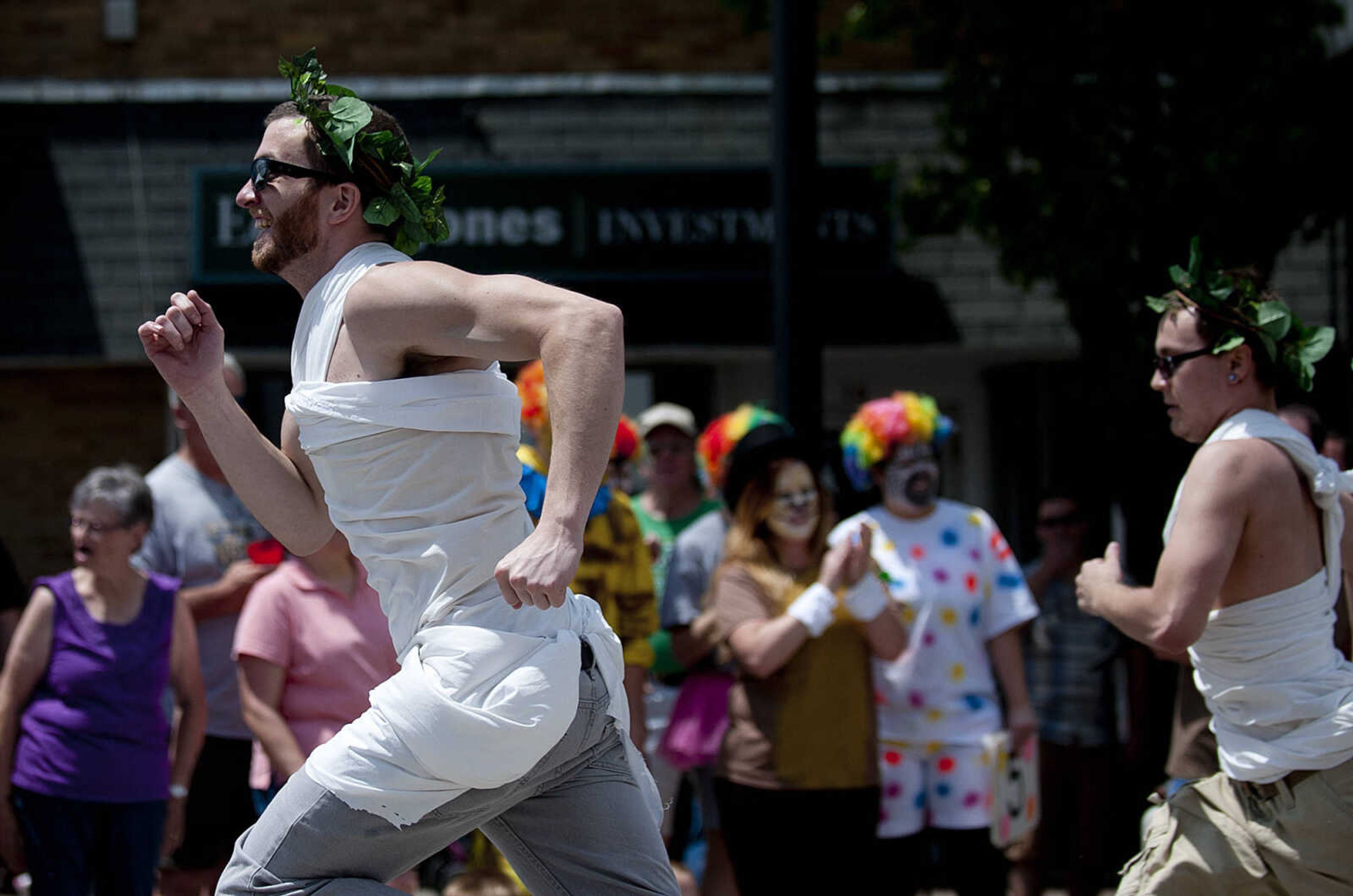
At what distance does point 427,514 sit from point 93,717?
9.13 feet

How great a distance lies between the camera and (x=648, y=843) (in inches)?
111

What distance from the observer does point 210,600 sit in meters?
5.61

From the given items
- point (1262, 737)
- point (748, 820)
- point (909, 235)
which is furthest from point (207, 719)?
point (909, 235)

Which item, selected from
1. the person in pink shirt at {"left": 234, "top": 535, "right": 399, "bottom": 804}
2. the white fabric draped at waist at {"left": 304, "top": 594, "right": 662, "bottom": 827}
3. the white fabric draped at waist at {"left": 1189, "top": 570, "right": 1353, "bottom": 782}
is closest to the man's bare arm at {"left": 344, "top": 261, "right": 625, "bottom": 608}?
the white fabric draped at waist at {"left": 304, "top": 594, "right": 662, "bottom": 827}

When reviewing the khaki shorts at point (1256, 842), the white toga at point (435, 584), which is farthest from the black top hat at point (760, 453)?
the white toga at point (435, 584)

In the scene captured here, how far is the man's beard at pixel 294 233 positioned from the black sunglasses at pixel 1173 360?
2.07m

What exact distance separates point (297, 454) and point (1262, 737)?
222 centimetres

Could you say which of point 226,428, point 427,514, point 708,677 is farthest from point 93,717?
point 427,514

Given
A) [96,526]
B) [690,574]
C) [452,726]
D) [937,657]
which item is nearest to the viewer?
[452,726]

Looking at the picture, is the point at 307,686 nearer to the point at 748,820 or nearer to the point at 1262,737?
the point at 748,820

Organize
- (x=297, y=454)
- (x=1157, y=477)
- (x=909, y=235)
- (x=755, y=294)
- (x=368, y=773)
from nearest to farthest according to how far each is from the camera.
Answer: (x=368, y=773)
(x=297, y=454)
(x=1157, y=477)
(x=909, y=235)
(x=755, y=294)

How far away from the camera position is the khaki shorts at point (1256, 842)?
3469 mm

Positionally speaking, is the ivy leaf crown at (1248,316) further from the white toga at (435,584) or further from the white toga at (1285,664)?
the white toga at (435,584)

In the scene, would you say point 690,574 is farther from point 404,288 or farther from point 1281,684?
point 404,288
